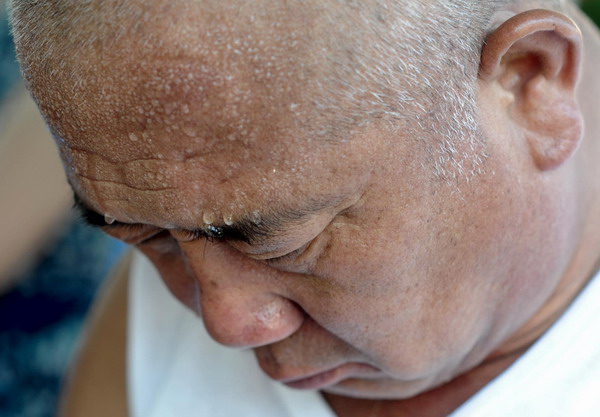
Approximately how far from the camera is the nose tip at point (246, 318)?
944 mm

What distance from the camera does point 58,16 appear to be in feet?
2.66

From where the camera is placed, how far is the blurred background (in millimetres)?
2045

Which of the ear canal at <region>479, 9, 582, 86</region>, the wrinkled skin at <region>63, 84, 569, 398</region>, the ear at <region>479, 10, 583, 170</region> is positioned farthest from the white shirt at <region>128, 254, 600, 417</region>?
the ear canal at <region>479, 9, 582, 86</region>

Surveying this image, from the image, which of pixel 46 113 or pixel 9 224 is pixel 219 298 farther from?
pixel 9 224

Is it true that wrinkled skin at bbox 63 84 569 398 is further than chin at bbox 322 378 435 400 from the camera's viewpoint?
No

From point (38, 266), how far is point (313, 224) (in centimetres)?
146

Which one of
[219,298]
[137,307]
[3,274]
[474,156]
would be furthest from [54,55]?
[3,274]

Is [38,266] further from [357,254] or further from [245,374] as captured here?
[357,254]

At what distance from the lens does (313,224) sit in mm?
841

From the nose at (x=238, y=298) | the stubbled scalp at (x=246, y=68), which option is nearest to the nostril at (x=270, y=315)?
the nose at (x=238, y=298)

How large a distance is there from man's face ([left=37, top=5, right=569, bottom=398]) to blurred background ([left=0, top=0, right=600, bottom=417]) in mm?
1103

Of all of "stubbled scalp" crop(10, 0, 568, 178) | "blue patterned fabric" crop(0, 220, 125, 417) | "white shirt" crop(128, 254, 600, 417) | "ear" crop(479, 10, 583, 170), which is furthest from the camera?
"blue patterned fabric" crop(0, 220, 125, 417)

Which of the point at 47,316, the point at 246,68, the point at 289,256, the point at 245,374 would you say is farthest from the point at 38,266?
the point at 246,68

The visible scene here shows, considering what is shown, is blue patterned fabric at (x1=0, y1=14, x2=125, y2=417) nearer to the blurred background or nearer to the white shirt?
the blurred background
